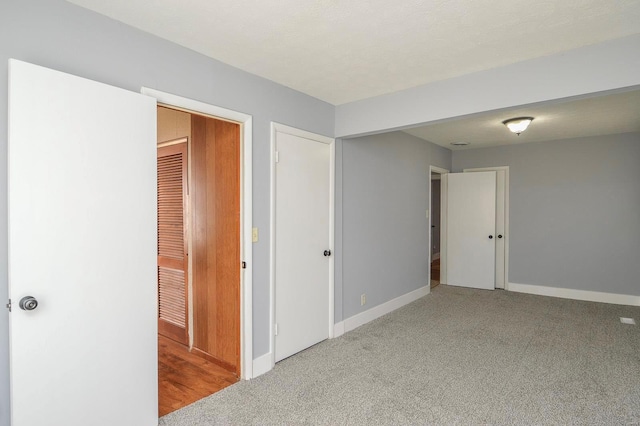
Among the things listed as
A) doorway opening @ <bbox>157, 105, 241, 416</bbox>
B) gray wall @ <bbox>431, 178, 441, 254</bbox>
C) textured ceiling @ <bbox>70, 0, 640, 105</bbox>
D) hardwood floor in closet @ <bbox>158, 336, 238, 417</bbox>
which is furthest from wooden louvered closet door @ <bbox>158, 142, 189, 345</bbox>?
gray wall @ <bbox>431, 178, 441, 254</bbox>

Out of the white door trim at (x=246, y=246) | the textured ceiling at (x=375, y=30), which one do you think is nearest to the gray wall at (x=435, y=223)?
the textured ceiling at (x=375, y=30)

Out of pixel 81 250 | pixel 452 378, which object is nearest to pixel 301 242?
pixel 452 378

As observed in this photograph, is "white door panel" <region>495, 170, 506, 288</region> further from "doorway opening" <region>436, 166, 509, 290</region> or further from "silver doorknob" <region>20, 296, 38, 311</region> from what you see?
"silver doorknob" <region>20, 296, 38, 311</region>

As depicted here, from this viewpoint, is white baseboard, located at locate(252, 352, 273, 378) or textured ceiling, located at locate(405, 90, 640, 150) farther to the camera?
textured ceiling, located at locate(405, 90, 640, 150)

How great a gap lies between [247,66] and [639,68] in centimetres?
258

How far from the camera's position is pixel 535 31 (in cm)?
214

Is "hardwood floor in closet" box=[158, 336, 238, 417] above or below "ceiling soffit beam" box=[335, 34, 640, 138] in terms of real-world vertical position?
below

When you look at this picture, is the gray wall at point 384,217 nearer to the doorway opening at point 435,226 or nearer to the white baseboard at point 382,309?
the white baseboard at point 382,309

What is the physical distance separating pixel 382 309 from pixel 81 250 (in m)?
3.42

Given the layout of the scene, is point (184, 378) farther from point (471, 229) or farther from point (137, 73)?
point (471, 229)

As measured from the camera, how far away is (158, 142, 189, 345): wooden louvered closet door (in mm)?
3486

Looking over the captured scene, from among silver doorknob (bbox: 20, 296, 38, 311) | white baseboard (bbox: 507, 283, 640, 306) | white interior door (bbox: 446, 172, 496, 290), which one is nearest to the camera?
silver doorknob (bbox: 20, 296, 38, 311)

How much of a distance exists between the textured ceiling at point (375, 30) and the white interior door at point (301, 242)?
0.81 meters

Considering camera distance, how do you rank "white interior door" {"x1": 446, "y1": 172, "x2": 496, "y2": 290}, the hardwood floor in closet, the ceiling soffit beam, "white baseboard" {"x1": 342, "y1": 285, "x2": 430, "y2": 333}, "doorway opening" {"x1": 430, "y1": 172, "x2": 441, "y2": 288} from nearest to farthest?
the ceiling soffit beam, the hardwood floor in closet, "white baseboard" {"x1": 342, "y1": 285, "x2": 430, "y2": 333}, "white interior door" {"x1": 446, "y1": 172, "x2": 496, "y2": 290}, "doorway opening" {"x1": 430, "y1": 172, "x2": 441, "y2": 288}
